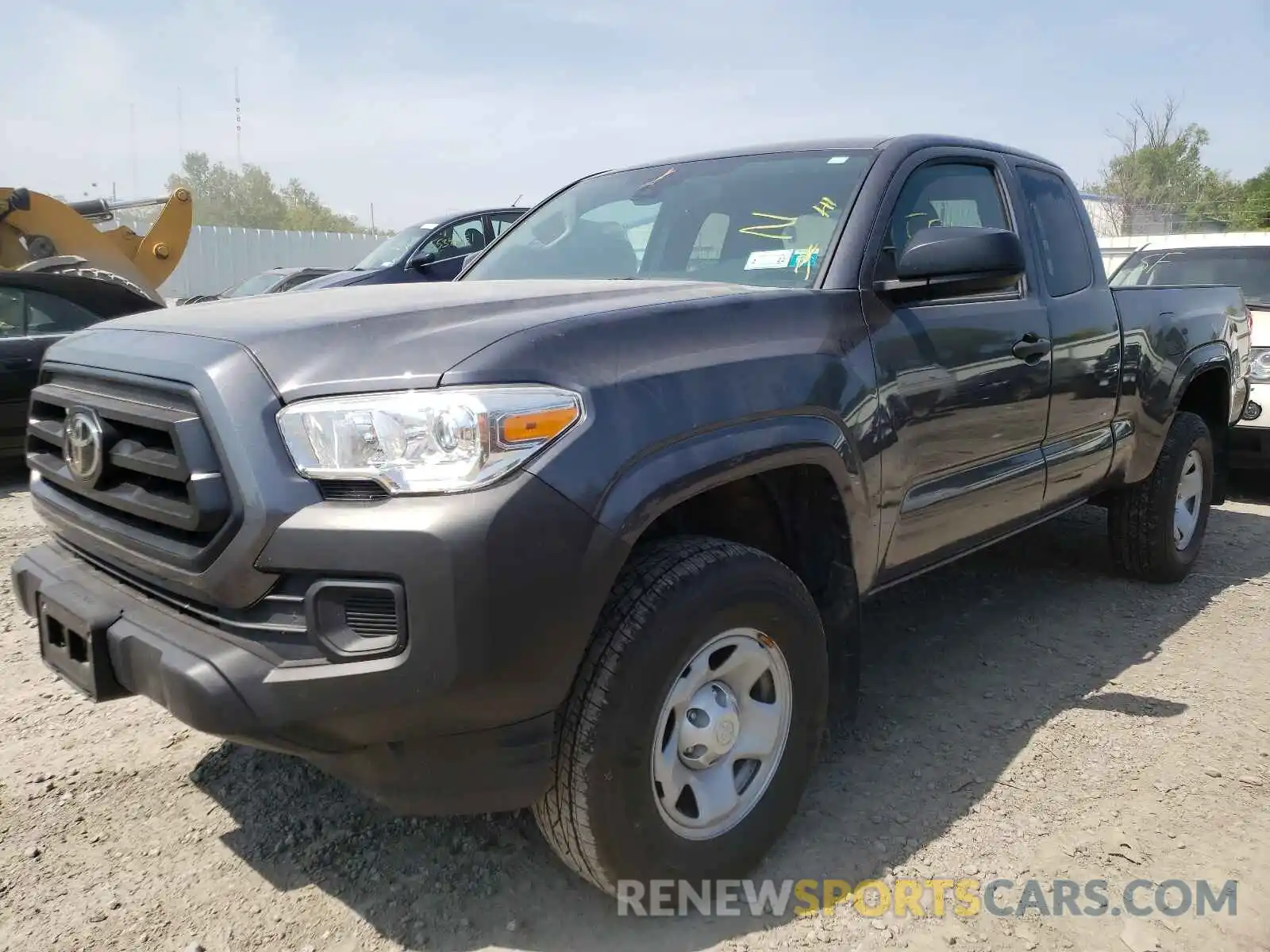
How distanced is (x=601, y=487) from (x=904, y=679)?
218 centimetres

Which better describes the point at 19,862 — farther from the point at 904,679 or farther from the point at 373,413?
the point at 904,679

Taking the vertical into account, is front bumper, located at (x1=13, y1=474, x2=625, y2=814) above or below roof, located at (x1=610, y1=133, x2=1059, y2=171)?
below

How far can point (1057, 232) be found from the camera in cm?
392

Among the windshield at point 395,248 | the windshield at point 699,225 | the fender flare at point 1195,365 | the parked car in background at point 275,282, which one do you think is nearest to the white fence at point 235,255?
the parked car in background at point 275,282

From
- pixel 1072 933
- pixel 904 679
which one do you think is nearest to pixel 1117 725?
pixel 904 679

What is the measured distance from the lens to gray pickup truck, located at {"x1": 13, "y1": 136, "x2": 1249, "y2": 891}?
1.81 metres

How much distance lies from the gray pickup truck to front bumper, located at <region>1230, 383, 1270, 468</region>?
4.15m

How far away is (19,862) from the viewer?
97.0 inches

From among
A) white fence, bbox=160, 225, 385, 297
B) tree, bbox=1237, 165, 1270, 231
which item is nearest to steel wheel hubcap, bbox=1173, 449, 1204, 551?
tree, bbox=1237, 165, 1270, 231

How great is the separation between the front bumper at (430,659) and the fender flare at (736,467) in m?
0.10

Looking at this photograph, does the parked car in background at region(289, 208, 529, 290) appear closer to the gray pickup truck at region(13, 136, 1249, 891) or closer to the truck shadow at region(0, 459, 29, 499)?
the truck shadow at region(0, 459, 29, 499)

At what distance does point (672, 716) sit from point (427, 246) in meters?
8.21

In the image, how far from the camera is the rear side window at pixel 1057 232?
3.76 metres

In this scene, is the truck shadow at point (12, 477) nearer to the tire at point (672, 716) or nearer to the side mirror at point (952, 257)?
the tire at point (672, 716)
